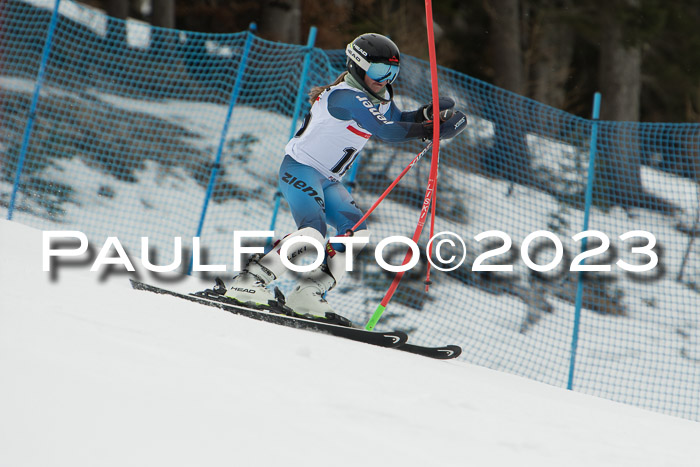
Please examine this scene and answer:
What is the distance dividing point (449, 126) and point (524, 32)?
11897 millimetres

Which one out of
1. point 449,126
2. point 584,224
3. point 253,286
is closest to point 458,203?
point 584,224

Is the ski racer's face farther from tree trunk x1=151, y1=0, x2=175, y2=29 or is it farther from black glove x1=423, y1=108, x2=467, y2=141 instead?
tree trunk x1=151, y1=0, x2=175, y2=29

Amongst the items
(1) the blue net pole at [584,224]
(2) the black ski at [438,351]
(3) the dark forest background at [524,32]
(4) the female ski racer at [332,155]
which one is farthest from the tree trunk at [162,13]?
(2) the black ski at [438,351]

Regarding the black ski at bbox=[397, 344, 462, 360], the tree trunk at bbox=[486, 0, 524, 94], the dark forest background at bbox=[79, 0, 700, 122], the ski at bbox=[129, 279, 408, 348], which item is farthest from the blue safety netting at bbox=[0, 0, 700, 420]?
the ski at bbox=[129, 279, 408, 348]

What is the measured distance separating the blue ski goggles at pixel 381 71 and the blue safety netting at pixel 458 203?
292 centimetres

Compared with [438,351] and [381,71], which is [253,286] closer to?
[438,351]

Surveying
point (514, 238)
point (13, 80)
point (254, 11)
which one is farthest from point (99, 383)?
point (254, 11)

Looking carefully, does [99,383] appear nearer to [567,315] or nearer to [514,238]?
[567,315]

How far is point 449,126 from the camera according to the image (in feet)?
13.4

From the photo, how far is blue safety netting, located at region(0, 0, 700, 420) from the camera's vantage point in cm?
827

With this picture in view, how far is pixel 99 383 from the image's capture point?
209 centimetres

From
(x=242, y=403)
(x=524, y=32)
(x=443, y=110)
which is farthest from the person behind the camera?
(x=524, y=32)

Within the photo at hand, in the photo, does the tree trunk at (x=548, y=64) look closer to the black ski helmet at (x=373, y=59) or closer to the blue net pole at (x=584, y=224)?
the blue net pole at (x=584, y=224)

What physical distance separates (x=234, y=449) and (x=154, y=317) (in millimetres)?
1637
